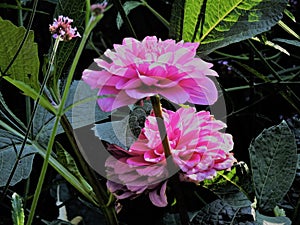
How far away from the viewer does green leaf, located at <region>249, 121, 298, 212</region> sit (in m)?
0.42

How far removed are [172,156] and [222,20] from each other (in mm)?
130

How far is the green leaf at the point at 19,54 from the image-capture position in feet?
1.24

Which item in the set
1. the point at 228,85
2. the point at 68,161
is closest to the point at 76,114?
the point at 68,161

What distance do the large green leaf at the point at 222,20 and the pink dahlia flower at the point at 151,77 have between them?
9 centimetres

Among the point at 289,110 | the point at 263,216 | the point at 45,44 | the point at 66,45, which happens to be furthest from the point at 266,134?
the point at 45,44

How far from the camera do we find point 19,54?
386mm

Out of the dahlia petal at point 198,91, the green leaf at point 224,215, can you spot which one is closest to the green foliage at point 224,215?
the green leaf at point 224,215

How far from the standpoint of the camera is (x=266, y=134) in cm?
43

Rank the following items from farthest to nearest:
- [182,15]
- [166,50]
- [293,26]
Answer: [293,26], [182,15], [166,50]

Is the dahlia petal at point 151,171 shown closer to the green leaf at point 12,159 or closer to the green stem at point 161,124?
the green stem at point 161,124

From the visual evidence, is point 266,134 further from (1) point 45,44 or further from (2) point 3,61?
(1) point 45,44

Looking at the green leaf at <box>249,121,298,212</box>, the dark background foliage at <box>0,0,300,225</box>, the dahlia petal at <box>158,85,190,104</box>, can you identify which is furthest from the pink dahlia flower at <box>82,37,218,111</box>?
the dark background foliage at <box>0,0,300,225</box>

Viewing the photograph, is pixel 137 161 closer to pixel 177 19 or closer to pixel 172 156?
pixel 172 156

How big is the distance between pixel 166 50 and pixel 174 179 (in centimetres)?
8
